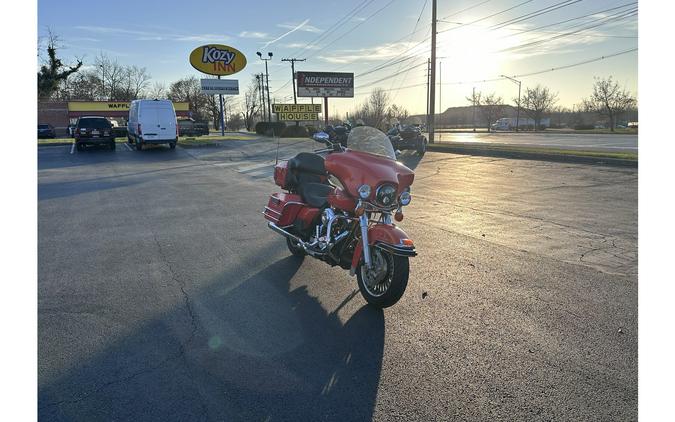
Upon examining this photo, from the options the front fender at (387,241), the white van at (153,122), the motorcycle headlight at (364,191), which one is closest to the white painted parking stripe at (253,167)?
the white van at (153,122)

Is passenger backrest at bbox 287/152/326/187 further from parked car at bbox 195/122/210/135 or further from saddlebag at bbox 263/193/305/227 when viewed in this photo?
parked car at bbox 195/122/210/135

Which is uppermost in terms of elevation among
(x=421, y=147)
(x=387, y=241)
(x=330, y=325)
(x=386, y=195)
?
(x=421, y=147)

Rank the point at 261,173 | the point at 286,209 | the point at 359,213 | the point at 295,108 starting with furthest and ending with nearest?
the point at 295,108 < the point at 261,173 < the point at 286,209 < the point at 359,213

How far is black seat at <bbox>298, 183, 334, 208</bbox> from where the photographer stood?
499 centimetres

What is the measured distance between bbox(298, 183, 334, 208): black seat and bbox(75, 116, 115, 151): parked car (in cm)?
2354

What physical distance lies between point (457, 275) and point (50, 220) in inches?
291

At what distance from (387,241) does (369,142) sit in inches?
47.8

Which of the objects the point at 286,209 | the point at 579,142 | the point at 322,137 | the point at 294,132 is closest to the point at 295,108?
the point at 294,132

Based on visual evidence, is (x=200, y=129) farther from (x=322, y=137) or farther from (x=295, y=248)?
(x=322, y=137)

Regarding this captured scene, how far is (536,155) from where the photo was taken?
18.2 m

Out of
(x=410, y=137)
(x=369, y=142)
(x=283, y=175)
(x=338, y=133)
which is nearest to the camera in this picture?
(x=369, y=142)
